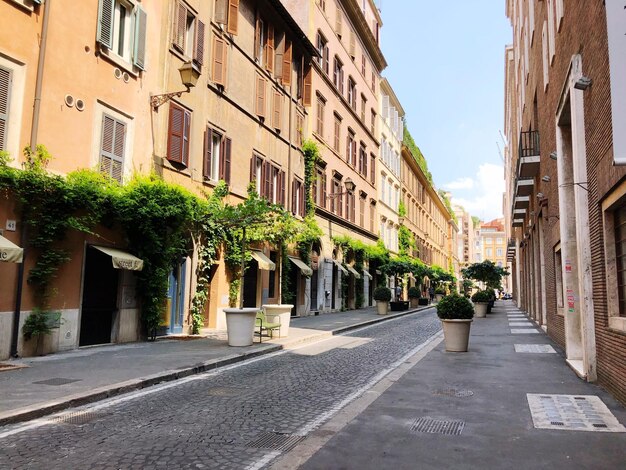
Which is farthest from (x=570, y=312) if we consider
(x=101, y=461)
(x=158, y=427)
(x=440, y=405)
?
(x=101, y=461)

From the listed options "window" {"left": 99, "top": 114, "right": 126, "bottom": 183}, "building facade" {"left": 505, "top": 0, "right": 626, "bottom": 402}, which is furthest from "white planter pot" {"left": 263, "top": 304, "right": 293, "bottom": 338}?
"building facade" {"left": 505, "top": 0, "right": 626, "bottom": 402}

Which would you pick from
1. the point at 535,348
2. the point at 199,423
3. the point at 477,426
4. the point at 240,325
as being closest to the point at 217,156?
the point at 240,325

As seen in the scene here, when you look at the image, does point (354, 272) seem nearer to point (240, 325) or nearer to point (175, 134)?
point (175, 134)

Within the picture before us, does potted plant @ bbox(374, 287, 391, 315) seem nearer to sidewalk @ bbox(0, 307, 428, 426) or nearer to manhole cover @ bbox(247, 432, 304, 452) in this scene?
sidewalk @ bbox(0, 307, 428, 426)

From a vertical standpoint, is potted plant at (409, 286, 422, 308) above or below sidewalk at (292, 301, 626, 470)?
above

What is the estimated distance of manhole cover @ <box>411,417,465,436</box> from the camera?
5.56 metres

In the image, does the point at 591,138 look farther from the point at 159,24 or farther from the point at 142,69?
A: the point at 159,24

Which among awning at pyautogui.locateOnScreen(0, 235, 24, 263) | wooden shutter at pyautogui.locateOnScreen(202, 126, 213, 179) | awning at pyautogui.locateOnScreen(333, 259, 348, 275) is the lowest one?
awning at pyautogui.locateOnScreen(0, 235, 24, 263)

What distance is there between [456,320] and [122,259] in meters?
7.67

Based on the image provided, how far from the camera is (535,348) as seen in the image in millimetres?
13070

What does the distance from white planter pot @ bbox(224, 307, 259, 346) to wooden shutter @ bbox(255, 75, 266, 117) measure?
10.3 m

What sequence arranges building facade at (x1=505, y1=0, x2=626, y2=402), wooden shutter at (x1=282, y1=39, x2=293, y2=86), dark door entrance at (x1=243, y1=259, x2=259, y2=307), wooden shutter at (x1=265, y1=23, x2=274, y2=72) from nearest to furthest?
building facade at (x1=505, y1=0, x2=626, y2=402) < dark door entrance at (x1=243, y1=259, x2=259, y2=307) < wooden shutter at (x1=265, y1=23, x2=274, y2=72) < wooden shutter at (x1=282, y1=39, x2=293, y2=86)

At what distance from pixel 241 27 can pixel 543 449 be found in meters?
18.5

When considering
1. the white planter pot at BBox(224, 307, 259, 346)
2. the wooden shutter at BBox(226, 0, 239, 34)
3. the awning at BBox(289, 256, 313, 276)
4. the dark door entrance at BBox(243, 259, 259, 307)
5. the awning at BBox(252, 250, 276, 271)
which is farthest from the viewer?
the awning at BBox(289, 256, 313, 276)
